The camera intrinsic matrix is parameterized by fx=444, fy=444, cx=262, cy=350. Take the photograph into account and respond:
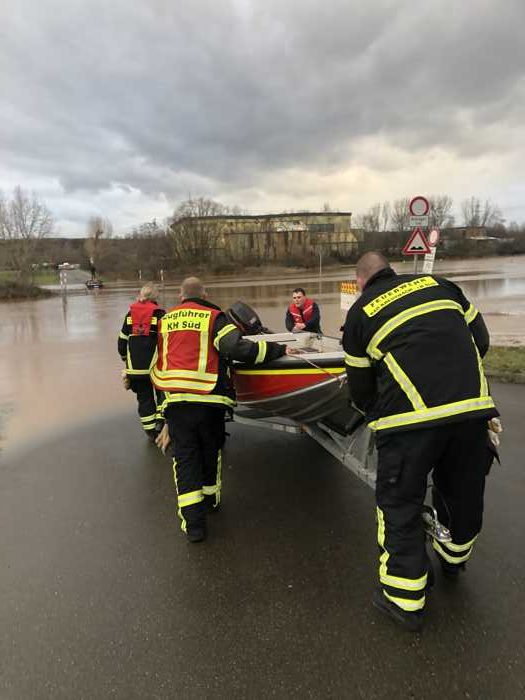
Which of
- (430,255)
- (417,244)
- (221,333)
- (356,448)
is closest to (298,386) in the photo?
(356,448)

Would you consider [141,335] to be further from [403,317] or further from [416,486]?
[416,486]

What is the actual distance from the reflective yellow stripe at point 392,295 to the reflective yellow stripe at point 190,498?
5.29ft

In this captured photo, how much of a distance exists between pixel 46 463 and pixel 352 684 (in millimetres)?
3326

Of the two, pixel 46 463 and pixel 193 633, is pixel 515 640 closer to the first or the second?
pixel 193 633

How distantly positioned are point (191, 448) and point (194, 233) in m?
67.6

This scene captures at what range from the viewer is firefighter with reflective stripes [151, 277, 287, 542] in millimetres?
2838

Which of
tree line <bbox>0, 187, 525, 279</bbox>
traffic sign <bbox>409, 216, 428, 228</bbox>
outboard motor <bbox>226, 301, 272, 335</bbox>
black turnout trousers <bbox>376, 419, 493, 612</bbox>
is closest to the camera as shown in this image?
black turnout trousers <bbox>376, 419, 493, 612</bbox>

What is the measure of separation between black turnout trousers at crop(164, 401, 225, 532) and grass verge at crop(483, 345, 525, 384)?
4393 millimetres

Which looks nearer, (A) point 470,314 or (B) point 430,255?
(A) point 470,314

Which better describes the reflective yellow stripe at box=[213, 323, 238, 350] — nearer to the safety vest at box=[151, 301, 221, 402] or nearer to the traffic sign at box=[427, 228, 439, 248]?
the safety vest at box=[151, 301, 221, 402]

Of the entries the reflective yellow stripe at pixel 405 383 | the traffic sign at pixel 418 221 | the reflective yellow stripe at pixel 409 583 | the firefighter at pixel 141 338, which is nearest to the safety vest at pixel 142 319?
the firefighter at pixel 141 338

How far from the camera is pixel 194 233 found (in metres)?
67.2

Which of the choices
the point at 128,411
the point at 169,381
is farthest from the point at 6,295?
the point at 169,381

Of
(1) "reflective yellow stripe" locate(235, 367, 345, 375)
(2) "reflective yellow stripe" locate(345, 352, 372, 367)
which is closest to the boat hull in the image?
(1) "reflective yellow stripe" locate(235, 367, 345, 375)
